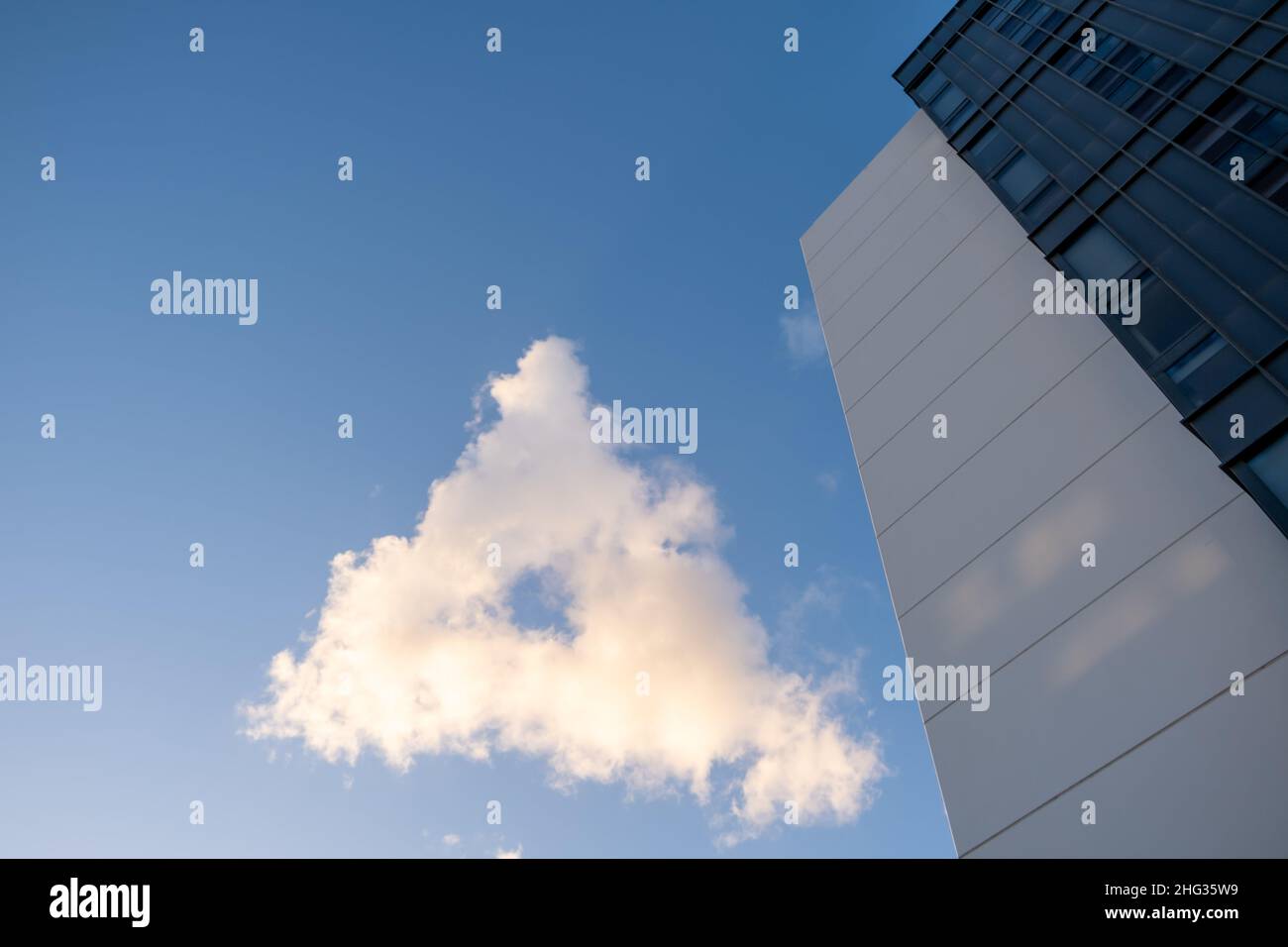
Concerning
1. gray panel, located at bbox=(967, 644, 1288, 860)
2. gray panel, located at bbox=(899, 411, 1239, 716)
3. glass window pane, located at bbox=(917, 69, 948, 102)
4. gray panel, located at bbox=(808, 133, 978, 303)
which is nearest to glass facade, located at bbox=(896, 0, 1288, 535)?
gray panel, located at bbox=(899, 411, 1239, 716)

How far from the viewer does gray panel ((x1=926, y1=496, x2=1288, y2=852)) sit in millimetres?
8242

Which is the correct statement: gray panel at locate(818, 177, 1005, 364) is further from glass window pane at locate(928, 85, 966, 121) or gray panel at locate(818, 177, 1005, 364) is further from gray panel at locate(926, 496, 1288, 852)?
gray panel at locate(926, 496, 1288, 852)

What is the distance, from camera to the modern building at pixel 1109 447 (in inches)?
324

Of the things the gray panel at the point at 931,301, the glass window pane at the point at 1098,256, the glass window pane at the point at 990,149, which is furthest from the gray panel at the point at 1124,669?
the glass window pane at the point at 990,149

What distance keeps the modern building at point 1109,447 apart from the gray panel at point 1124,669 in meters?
0.03

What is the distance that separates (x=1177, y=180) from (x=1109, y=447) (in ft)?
16.4

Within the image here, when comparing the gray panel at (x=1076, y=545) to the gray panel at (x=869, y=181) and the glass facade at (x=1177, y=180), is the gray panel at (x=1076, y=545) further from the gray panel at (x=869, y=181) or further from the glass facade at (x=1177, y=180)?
the gray panel at (x=869, y=181)

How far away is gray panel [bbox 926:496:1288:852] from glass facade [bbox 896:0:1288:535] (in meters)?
0.77

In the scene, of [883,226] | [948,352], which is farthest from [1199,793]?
[883,226]

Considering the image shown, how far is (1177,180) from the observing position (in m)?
12.1

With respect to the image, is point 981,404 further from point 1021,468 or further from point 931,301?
point 931,301
